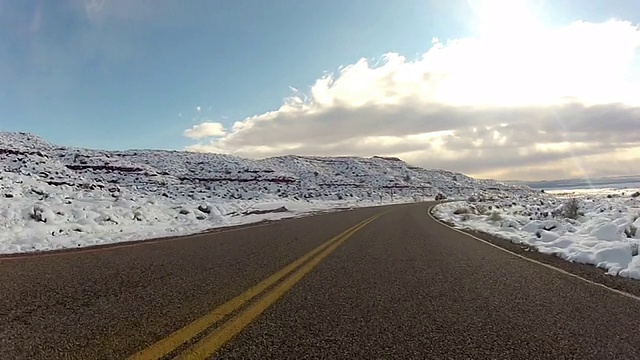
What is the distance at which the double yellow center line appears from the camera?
3.05 meters

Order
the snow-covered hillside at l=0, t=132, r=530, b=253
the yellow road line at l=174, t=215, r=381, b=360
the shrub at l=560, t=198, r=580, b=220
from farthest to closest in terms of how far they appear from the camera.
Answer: the shrub at l=560, t=198, r=580, b=220, the snow-covered hillside at l=0, t=132, r=530, b=253, the yellow road line at l=174, t=215, r=381, b=360

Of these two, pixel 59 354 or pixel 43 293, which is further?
pixel 43 293

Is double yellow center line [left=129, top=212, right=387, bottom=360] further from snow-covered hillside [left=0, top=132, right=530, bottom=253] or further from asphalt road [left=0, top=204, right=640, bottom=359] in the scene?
snow-covered hillside [left=0, top=132, right=530, bottom=253]

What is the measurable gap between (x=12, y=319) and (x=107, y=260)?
3.96 m

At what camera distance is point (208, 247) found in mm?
9641

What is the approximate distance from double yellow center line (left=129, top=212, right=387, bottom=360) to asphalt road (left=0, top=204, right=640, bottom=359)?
0.02m

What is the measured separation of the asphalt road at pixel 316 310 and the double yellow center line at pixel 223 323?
18 millimetres

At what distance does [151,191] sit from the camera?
54.8 m

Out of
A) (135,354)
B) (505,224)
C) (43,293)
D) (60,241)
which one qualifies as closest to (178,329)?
(135,354)

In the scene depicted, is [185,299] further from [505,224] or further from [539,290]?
[505,224]

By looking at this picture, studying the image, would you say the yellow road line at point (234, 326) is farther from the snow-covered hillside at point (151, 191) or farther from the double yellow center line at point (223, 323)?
the snow-covered hillside at point (151, 191)

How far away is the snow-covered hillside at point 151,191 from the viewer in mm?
14531

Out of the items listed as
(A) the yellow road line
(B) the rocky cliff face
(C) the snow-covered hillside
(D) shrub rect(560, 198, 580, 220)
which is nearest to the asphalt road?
(A) the yellow road line

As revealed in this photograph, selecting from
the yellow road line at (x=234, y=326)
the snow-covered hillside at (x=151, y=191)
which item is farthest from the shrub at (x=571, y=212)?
the yellow road line at (x=234, y=326)
